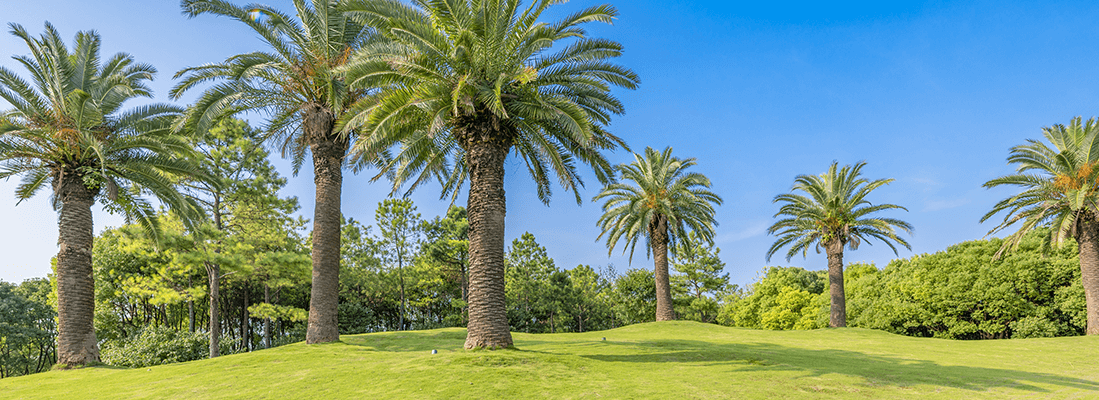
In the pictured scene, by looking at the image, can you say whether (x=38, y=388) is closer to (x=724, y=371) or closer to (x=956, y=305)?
(x=724, y=371)

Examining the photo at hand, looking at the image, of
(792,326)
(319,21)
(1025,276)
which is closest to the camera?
(319,21)

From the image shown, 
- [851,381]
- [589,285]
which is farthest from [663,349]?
[589,285]

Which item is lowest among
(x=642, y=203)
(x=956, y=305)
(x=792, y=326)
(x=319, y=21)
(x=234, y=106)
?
(x=792, y=326)

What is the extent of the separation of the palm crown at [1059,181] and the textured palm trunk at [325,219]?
29379mm

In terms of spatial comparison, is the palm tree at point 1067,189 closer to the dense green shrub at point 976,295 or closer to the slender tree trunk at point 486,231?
the dense green shrub at point 976,295

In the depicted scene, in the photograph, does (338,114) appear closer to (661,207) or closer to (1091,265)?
(661,207)

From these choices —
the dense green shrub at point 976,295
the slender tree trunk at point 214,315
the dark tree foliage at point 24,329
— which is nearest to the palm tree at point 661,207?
the dense green shrub at point 976,295

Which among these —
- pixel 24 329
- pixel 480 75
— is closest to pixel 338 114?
pixel 480 75

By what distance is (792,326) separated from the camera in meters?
43.8

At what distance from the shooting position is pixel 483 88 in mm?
14336

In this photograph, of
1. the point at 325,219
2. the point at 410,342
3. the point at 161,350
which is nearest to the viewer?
the point at 325,219

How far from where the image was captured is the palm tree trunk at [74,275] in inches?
640

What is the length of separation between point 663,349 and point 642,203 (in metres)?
→ 17.1

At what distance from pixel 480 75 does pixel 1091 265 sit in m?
29.1
